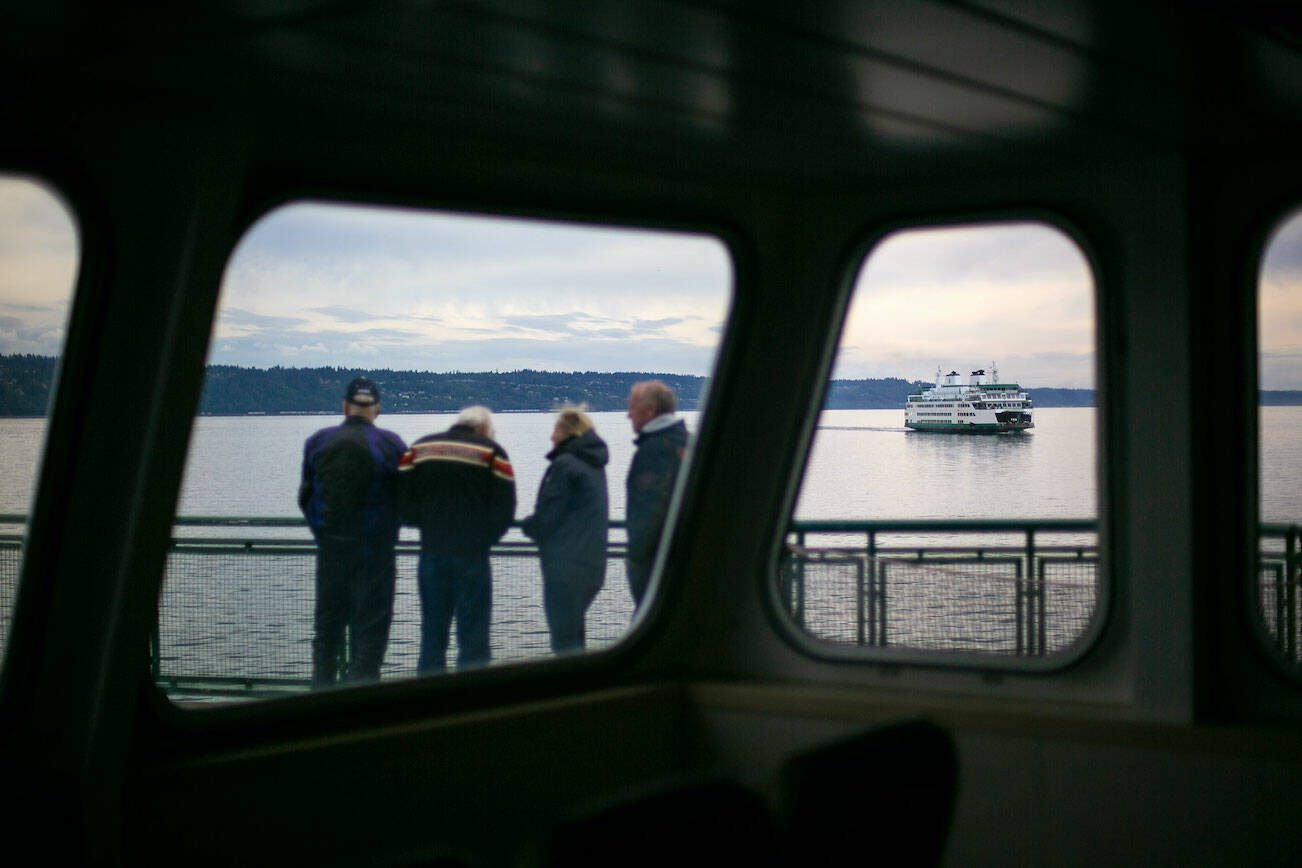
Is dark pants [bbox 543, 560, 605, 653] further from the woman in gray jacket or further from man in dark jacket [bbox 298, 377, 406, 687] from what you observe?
man in dark jacket [bbox 298, 377, 406, 687]

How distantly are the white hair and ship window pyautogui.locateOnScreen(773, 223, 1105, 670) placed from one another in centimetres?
115

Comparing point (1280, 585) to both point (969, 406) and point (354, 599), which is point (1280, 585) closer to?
point (969, 406)

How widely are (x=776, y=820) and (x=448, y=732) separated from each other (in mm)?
2251

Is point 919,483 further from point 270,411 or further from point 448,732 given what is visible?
point 270,411

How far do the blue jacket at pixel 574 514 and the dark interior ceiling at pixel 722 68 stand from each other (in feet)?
4.41

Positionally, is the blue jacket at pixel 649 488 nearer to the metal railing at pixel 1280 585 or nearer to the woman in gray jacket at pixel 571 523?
the woman in gray jacket at pixel 571 523

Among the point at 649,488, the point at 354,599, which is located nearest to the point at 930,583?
the point at 649,488

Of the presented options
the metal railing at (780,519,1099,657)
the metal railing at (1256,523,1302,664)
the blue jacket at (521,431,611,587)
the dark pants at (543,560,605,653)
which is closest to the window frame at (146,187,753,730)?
the dark pants at (543,560,605,653)

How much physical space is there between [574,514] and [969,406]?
1.48 metres

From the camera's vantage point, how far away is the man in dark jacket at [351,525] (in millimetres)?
4039

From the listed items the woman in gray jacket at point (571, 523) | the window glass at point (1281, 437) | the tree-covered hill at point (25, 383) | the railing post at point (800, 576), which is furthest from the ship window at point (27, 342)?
the window glass at point (1281, 437)

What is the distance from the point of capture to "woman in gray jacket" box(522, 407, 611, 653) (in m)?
4.52

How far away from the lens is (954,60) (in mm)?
2662

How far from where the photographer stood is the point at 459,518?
4.27 m
